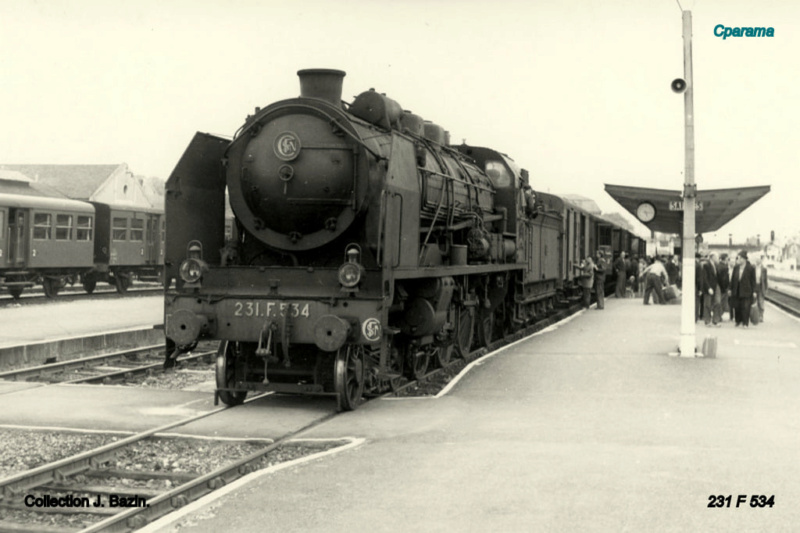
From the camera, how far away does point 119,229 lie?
101ft

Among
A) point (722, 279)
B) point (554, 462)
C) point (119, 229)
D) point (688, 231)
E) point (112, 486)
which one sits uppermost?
point (119, 229)

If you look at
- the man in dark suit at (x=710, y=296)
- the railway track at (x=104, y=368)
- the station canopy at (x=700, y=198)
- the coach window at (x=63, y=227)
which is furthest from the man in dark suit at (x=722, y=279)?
the coach window at (x=63, y=227)

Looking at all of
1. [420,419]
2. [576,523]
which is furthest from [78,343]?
[576,523]

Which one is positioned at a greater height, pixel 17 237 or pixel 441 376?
pixel 17 237

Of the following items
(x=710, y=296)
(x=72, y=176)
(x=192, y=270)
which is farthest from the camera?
(x=72, y=176)

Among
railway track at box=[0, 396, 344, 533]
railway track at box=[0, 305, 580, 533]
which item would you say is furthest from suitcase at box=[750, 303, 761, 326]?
railway track at box=[0, 396, 344, 533]

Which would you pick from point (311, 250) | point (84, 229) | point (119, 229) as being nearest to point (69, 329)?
point (311, 250)

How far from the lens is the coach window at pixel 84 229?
28266 mm

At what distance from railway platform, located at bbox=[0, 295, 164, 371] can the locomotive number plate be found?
5.88 metres

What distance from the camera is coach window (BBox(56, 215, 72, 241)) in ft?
89.2

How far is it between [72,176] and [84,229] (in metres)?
41.2

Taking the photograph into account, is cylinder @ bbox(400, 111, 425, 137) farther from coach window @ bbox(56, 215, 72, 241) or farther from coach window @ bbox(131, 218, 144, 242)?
coach window @ bbox(131, 218, 144, 242)

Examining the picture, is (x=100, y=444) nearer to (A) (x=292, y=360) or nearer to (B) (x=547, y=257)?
(A) (x=292, y=360)

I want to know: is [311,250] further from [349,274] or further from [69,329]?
[69,329]
